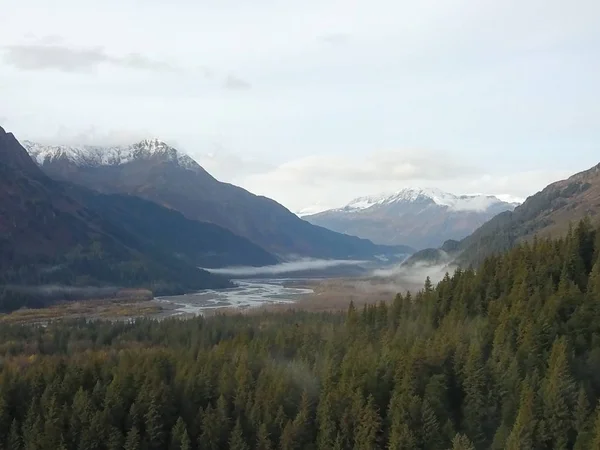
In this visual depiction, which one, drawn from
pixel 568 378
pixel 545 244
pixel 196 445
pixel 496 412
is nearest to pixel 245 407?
pixel 196 445

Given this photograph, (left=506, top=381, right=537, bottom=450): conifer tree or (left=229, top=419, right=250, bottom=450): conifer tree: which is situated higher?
(left=506, top=381, right=537, bottom=450): conifer tree

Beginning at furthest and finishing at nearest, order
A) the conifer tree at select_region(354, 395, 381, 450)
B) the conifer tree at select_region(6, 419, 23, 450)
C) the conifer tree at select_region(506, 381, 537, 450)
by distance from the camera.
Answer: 1. the conifer tree at select_region(6, 419, 23, 450)
2. the conifer tree at select_region(354, 395, 381, 450)
3. the conifer tree at select_region(506, 381, 537, 450)

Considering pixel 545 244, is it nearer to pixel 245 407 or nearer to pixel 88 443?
pixel 245 407

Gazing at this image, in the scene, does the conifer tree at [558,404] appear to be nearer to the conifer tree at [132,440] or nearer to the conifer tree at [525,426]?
the conifer tree at [525,426]

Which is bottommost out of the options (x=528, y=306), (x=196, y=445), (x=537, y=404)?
(x=196, y=445)

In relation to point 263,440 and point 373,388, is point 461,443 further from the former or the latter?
point 263,440

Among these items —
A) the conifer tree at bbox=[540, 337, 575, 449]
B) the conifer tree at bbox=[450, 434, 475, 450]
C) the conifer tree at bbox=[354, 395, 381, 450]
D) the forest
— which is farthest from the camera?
the conifer tree at bbox=[354, 395, 381, 450]

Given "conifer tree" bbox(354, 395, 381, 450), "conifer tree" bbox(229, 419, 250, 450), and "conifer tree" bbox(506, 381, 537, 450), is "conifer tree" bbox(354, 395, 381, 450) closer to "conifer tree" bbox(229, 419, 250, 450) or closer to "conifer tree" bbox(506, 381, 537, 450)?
"conifer tree" bbox(229, 419, 250, 450)

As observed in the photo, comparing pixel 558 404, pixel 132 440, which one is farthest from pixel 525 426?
pixel 132 440

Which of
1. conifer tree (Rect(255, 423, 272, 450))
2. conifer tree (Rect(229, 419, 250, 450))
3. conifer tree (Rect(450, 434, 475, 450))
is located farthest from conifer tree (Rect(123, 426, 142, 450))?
conifer tree (Rect(450, 434, 475, 450))
